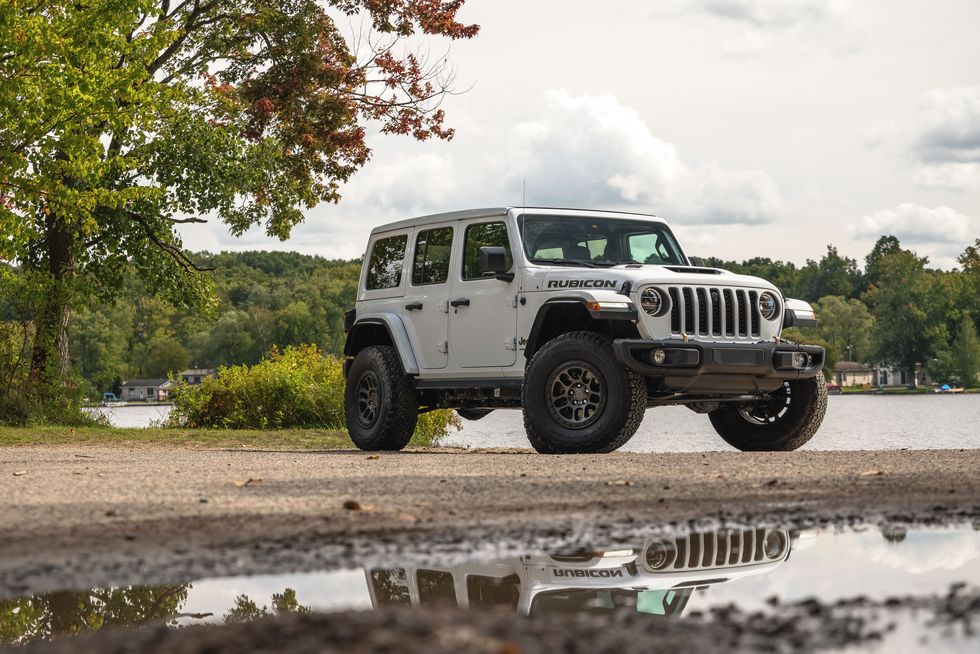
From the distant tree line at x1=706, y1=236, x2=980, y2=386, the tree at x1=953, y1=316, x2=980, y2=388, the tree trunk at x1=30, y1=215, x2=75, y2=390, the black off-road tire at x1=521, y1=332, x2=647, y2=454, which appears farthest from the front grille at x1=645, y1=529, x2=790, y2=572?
the tree at x1=953, y1=316, x2=980, y2=388

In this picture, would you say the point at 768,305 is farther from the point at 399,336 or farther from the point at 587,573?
the point at 587,573

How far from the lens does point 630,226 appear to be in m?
12.1

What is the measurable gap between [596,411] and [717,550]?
18.1ft

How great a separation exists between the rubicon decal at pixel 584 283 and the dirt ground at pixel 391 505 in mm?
1626

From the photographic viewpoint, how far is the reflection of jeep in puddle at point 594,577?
398 cm

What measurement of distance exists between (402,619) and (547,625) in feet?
1.31

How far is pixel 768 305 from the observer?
11.2 m

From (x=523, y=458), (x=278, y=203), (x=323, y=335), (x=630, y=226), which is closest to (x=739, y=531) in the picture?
(x=523, y=458)

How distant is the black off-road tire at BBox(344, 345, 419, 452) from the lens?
41.2 ft

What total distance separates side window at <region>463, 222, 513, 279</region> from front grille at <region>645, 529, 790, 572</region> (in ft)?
21.7

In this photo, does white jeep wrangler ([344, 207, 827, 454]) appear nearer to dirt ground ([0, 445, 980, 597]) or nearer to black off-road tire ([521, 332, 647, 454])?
black off-road tire ([521, 332, 647, 454])

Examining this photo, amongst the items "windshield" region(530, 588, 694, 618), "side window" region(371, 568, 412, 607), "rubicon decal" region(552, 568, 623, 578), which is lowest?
"side window" region(371, 568, 412, 607)

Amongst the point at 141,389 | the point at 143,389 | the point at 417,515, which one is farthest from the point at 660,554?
the point at 141,389

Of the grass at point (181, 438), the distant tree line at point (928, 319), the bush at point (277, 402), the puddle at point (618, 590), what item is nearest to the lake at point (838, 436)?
the bush at point (277, 402)
